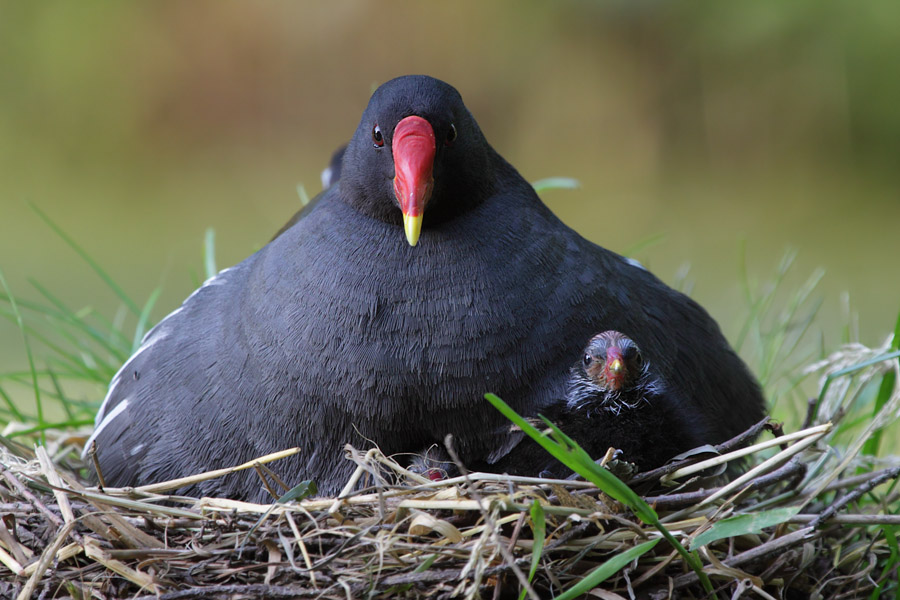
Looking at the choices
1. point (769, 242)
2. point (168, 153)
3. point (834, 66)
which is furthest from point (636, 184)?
point (168, 153)

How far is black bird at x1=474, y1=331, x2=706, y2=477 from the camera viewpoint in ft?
6.82

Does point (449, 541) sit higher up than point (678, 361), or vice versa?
point (678, 361)

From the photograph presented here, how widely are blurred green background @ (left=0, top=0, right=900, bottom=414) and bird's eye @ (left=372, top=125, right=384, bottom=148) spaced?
3921mm

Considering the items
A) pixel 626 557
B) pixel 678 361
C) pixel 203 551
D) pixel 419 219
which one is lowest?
pixel 203 551

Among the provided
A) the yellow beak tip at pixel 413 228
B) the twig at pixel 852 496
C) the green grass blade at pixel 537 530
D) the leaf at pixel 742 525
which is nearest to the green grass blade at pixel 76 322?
→ the yellow beak tip at pixel 413 228

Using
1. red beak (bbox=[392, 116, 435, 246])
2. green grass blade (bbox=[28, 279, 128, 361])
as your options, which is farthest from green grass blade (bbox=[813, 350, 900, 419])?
green grass blade (bbox=[28, 279, 128, 361])

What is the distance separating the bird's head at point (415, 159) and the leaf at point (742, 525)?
83 cm

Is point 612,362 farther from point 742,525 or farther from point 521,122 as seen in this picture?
point 521,122

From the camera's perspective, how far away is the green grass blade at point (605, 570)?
176cm

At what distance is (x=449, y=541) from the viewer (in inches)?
72.9

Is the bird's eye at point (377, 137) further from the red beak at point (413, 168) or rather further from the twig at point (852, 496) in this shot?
the twig at point (852, 496)

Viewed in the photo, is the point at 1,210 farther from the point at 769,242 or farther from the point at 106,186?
the point at 769,242

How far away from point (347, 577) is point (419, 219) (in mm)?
742

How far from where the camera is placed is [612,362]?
2002 mm
